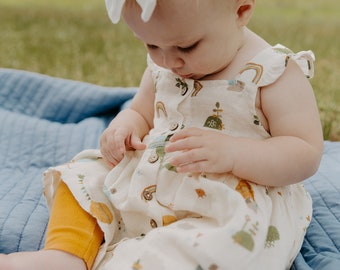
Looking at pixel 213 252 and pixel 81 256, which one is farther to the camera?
pixel 81 256

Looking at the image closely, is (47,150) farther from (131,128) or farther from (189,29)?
(189,29)

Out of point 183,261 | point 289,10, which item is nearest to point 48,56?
point 183,261

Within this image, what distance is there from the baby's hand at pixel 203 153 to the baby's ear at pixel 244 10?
0.60 ft

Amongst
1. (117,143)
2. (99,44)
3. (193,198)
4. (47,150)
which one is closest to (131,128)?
(117,143)

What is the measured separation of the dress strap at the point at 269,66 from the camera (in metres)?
0.92

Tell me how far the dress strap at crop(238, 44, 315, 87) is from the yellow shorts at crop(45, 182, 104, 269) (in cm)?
33

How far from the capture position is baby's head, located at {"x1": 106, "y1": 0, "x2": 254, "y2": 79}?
0.82 m

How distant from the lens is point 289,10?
4.58 metres

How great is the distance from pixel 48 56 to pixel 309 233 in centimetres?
177

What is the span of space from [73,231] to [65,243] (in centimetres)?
3

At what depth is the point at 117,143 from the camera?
1027 mm

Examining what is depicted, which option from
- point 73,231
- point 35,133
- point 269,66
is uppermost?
point 269,66

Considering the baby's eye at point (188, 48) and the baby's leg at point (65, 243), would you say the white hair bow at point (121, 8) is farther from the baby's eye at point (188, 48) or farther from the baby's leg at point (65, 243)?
the baby's leg at point (65, 243)

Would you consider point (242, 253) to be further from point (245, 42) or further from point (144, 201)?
point (245, 42)
